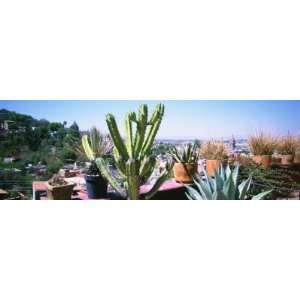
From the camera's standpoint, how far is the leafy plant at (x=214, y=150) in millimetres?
5414

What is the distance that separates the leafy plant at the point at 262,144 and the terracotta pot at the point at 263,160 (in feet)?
0.12

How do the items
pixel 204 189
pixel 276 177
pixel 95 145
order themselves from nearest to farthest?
pixel 204 189
pixel 95 145
pixel 276 177

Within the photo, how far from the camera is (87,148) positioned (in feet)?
17.6

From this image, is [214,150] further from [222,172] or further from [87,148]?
[87,148]

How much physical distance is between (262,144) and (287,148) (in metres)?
0.31

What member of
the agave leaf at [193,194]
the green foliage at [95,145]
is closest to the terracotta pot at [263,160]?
the agave leaf at [193,194]

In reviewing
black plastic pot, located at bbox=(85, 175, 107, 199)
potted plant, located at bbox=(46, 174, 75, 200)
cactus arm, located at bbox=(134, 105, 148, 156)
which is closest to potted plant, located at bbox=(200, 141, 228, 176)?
cactus arm, located at bbox=(134, 105, 148, 156)

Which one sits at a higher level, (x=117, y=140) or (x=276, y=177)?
(x=117, y=140)

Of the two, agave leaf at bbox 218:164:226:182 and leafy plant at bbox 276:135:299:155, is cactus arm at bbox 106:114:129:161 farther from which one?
leafy plant at bbox 276:135:299:155

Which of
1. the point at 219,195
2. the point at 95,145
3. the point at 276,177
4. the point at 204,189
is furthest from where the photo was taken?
the point at 276,177

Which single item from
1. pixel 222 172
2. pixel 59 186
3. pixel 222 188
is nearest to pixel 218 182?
pixel 222 188
